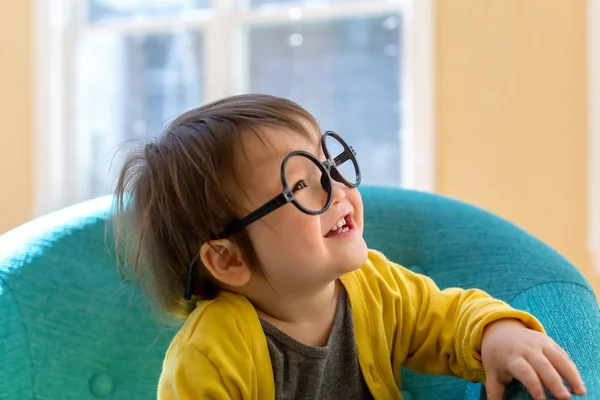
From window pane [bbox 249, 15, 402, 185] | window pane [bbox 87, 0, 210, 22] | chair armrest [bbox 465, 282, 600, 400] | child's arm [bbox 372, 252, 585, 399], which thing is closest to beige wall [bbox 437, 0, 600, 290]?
window pane [bbox 249, 15, 402, 185]

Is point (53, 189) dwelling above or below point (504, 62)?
below

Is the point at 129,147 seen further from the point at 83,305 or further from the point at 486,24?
the point at 486,24

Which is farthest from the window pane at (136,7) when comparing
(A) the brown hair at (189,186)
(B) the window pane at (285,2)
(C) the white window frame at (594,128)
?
(A) the brown hair at (189,186)

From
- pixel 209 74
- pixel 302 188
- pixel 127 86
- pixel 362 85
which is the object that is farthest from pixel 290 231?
pixel 127 86

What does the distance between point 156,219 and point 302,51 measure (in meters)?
2.14

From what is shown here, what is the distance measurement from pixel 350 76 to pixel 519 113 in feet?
2.52

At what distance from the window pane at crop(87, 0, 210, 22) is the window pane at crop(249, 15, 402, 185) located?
347 mm

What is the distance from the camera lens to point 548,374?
81 cm

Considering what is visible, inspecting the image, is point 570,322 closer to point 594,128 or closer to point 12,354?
point 12,354

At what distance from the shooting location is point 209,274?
1.07m

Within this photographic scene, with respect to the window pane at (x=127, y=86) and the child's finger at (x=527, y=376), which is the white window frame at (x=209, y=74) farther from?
the child's finger at (x=527, y=376)

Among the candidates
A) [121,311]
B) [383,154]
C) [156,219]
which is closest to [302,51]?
[383,154]

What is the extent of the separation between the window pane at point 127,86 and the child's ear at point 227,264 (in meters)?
2.27

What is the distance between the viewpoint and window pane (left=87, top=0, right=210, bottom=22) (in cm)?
320
